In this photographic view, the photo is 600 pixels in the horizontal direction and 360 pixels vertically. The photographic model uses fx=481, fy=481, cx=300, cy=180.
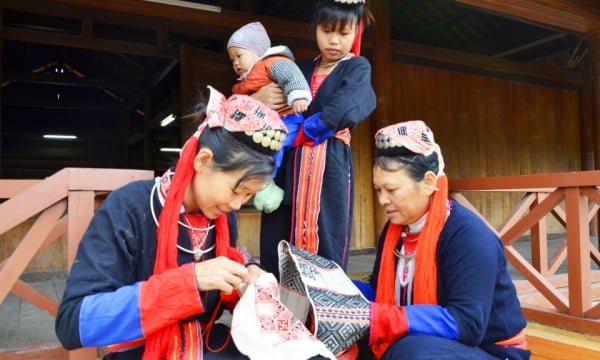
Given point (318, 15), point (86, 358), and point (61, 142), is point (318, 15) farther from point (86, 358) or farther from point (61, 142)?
point (61, 142)

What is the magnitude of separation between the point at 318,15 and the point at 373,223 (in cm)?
478

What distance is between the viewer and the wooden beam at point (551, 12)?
191 inches

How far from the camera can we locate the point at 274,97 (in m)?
2.06

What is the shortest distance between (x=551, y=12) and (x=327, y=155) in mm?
4456

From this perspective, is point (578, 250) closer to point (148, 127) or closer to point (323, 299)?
point (323, 299)

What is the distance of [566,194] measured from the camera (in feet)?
9.89

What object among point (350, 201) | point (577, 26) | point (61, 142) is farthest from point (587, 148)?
point (61, 142)

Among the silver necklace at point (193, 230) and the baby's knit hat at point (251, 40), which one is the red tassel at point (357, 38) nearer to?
the baby's knit hat at point (251, 40)

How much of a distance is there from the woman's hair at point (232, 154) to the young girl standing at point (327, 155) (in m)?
0.65

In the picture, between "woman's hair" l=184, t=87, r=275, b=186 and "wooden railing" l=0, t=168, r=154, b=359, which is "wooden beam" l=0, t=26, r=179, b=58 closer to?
"wooden railing" l=0, t=168, r=154, b=359

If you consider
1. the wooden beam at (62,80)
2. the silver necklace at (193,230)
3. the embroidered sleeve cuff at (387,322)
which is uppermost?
the wooden beam at (62,80)

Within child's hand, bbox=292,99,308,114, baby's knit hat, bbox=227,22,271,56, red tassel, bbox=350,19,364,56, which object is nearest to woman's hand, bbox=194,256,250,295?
child's hand, bbox=292,99,308,114

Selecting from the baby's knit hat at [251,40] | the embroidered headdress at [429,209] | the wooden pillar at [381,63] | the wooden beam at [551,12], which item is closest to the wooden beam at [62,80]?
the wooden pillar at [381,63]

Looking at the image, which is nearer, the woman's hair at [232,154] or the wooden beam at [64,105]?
the woman's hair at [232,154]
